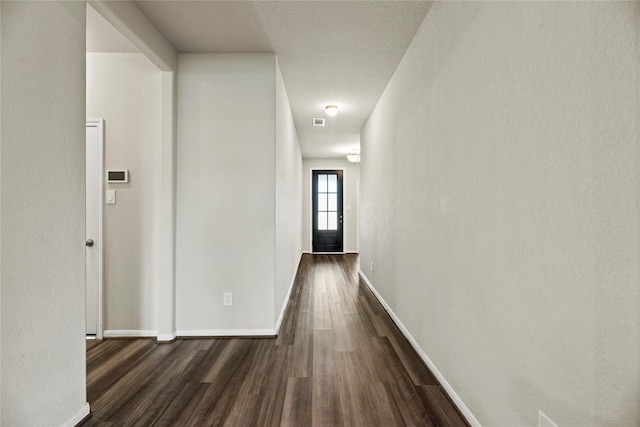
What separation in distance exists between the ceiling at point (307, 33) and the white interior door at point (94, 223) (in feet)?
2.65

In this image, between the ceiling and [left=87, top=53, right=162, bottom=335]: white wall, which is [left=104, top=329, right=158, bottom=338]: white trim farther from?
the ceiling

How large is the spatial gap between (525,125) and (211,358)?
248 centimetres

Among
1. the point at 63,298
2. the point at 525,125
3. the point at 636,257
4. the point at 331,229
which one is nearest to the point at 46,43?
the point at 63,298

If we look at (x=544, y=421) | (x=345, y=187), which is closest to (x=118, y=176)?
(x=544, y=421)

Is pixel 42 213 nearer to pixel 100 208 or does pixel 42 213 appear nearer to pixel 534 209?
pixel 100 208

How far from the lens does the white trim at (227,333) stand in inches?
114

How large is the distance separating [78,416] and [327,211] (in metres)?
7.32

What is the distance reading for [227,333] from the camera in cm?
290

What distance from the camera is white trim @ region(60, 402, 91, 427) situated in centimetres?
163

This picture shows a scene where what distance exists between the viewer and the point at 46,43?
1514mm

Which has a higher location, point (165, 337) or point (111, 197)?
point (111, 197)

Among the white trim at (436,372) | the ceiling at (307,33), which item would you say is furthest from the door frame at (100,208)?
the white trim at (436,372)

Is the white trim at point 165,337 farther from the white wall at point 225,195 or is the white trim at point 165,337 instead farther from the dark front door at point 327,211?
the dark front door at point 327,211

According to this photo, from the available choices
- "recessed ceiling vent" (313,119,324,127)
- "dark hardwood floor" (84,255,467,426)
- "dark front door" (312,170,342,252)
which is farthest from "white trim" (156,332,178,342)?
"dark front door" (312,170,342,252)
